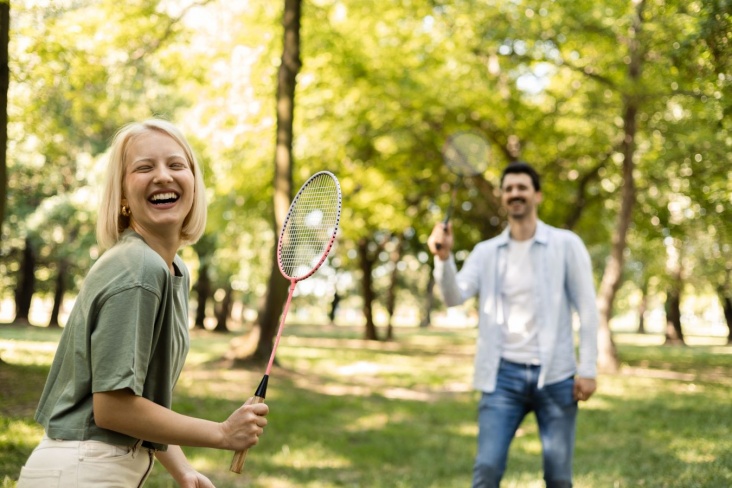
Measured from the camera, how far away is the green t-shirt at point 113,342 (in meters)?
1.95

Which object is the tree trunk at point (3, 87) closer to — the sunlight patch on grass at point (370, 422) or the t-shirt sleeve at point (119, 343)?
the sunlight patch on grass at point (370, 422)

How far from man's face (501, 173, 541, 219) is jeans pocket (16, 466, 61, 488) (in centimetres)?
354

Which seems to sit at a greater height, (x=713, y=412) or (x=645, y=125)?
(x=645, y=125)

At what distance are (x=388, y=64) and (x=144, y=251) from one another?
17.7 meters

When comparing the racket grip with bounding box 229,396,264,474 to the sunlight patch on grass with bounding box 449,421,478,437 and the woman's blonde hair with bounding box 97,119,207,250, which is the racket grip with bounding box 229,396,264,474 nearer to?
the woman's blonde hair with bounding box 97,119,207,250

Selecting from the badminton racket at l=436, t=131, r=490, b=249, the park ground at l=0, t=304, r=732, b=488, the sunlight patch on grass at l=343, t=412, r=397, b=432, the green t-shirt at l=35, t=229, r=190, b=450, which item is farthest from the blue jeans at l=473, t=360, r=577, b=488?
the sunlight patch on grass at l=343, t=412, r=397, b=432

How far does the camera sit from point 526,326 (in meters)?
4.72

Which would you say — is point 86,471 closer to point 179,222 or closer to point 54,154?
point 179,222

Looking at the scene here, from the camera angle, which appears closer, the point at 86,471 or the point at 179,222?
the point at 86,471

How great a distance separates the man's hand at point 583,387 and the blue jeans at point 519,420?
0.03m

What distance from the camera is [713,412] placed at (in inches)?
416

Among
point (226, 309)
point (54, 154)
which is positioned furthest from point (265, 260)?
point (54, 154)

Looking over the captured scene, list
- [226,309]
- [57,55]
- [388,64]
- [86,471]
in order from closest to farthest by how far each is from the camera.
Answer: [86,471] → [57,55] → [388,64] → [226,309]

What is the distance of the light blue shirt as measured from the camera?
461cm
